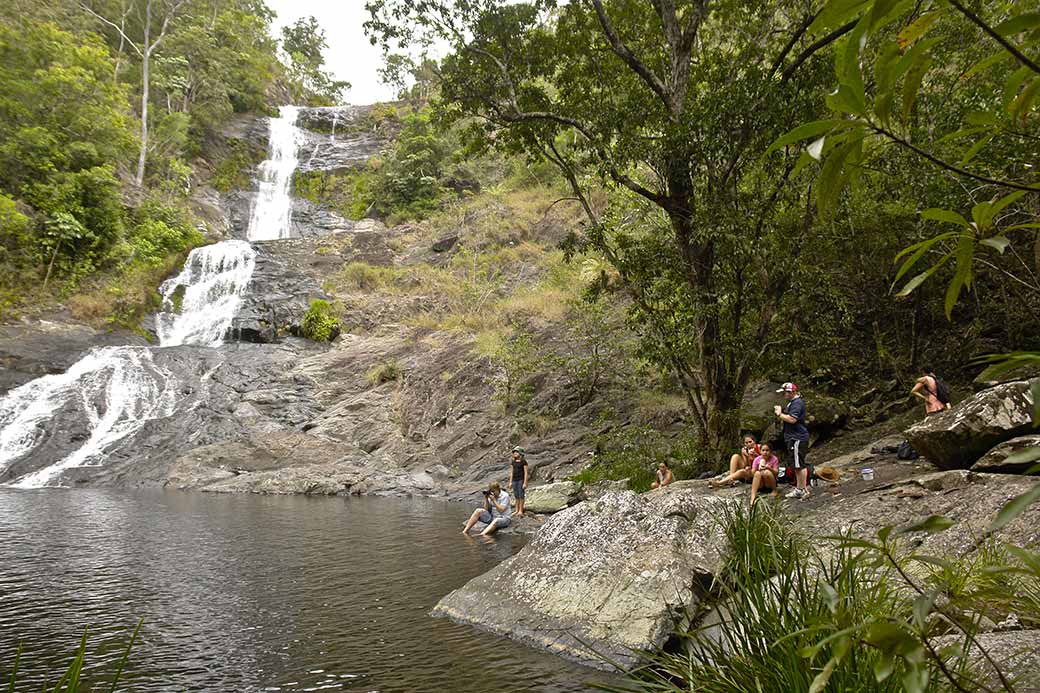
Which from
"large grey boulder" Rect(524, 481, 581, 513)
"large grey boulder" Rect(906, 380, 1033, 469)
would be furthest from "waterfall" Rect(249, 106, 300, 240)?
"large grey boulder" Rect(906, 380, 1033, 469)

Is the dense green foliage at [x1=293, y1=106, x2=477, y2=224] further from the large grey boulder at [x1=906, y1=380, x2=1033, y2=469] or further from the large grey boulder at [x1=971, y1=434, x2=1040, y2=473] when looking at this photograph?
the large grey boulder at [x1=971, y1=434, x2=1040, y2=473]

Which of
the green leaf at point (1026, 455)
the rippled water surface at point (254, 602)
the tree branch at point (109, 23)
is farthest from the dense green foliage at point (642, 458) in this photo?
the tree branch at point (109, 23)

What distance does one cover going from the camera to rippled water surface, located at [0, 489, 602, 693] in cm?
572

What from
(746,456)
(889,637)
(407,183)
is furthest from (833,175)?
(407,183)

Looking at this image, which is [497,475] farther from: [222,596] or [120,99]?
[120,99]

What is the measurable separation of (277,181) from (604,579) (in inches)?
1842

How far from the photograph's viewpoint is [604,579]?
264 inches

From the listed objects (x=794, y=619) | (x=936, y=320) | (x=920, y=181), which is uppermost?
Answer: (x=920, y=181)

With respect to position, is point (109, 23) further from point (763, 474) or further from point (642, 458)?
point (763, 474)

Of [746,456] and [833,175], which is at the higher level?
[833,175]

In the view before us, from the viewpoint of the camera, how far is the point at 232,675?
5.71 metres

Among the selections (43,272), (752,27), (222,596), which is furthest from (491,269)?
(222,596)

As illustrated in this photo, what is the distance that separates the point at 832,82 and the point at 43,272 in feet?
102

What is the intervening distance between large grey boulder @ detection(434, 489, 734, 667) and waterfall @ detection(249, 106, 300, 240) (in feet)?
126
